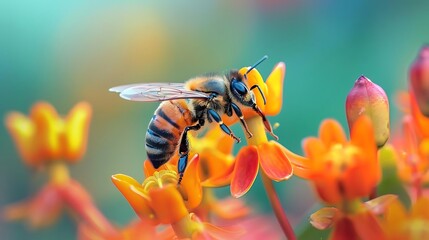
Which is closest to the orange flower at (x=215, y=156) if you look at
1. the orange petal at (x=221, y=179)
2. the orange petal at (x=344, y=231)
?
the orange petal at (x=221, y=179)

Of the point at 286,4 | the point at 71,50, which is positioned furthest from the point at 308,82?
the point at 71,50

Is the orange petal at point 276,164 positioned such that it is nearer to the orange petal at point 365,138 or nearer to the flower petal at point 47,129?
the orange petal at point 365,138

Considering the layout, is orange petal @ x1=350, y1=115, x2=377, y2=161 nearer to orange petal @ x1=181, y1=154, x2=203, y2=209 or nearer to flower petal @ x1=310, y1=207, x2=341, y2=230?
flower petal @ x1=310, y1=207, x2=341, y2=230

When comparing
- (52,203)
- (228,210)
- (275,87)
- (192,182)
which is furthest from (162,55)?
(192,182)

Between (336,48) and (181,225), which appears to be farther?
(336,48)

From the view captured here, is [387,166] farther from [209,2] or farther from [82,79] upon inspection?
[209,2]

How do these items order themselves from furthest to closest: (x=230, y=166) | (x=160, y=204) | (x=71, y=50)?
(x=71, y=50) < (x=230, y=166) < (x=160, y=204)
